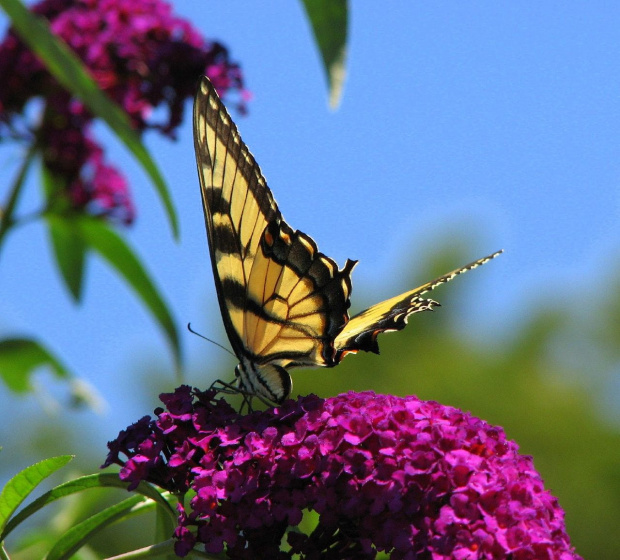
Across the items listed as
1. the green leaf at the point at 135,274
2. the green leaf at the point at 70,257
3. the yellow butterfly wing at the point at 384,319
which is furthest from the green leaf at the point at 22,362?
the yellow butterfly wing at the point at 384,319

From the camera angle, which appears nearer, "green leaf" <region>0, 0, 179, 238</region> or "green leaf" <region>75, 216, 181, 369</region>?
"green leaf" <region>0, 0, 179, 238</region>

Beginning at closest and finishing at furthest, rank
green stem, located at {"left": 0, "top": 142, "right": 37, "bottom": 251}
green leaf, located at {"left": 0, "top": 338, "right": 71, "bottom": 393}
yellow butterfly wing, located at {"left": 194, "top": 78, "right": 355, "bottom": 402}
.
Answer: yellow butterfly wing, located at {"left": 194, "top": 78, "right": 355, "bottom": 402} < green leaf, located at {"left": 0, "top": 338, "right": 71, "bottom": 393} < green stem, located at {"left": 0, "top": 142, "right": 37, "bottom": 251}

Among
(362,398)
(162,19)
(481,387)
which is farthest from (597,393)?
(362,398)

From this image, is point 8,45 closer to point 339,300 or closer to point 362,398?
point 339,300

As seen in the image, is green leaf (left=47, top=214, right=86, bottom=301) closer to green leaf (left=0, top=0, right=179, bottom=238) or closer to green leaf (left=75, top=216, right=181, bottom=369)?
green leaf (left=75, top=216, right=181, bottom=369)

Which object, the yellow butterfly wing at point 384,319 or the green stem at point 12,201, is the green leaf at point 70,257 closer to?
the green stem at point 12,201

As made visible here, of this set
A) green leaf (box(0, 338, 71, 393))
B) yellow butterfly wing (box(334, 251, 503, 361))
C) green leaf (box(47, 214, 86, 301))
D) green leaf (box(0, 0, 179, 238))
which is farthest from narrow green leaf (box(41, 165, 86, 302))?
yellow butterfly wing (box(334, 251, 503, 361))

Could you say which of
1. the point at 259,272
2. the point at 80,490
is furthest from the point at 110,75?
the point at 80,490
